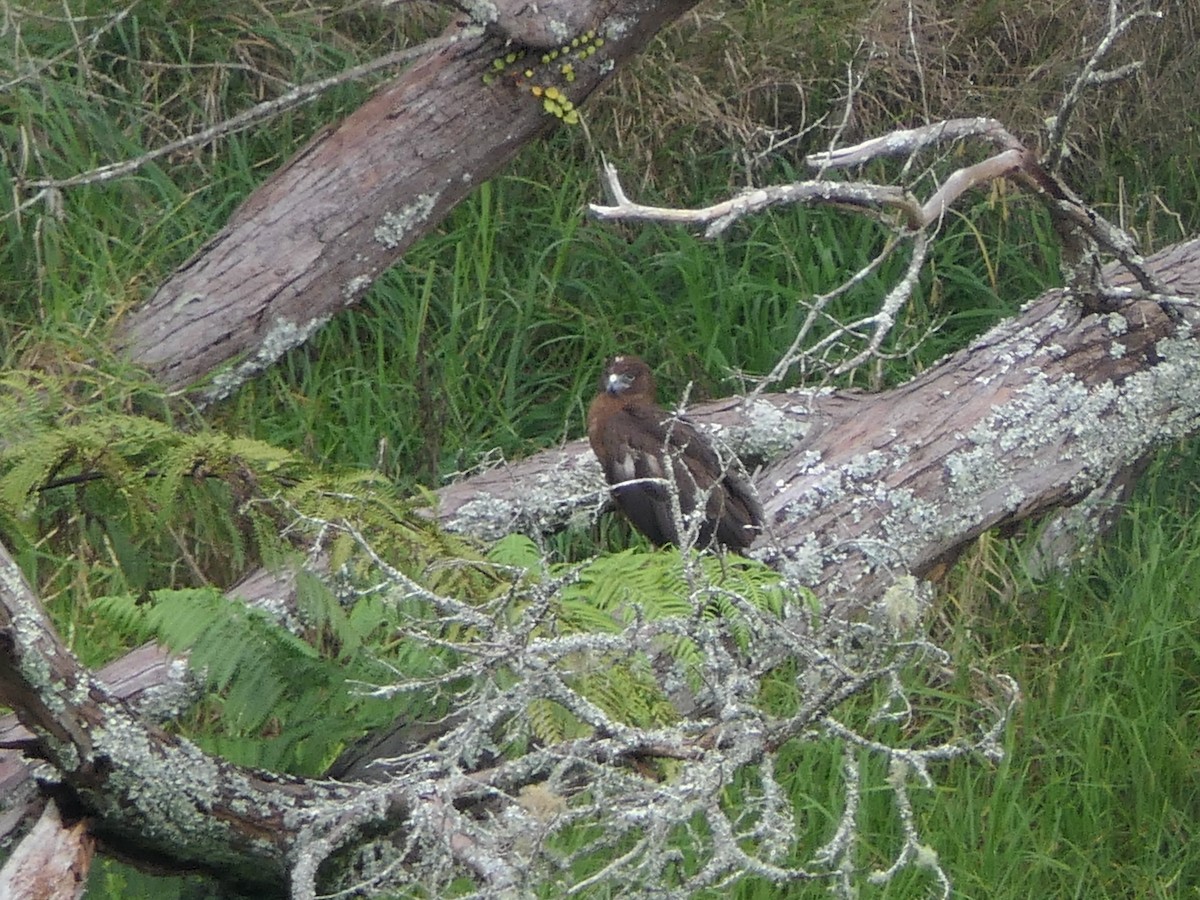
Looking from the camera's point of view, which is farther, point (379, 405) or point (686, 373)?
point (686, 373)

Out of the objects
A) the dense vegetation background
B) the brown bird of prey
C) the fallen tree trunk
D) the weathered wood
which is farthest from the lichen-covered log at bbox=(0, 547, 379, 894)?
the brown bird of prey

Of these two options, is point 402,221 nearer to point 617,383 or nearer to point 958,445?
point 617,383

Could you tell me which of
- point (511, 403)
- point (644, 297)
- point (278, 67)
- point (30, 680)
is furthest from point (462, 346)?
point (30, 680)

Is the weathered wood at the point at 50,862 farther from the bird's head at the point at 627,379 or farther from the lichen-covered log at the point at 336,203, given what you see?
the bird's head at the point at 627,379

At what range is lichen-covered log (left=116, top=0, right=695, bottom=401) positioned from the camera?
13.0 feet

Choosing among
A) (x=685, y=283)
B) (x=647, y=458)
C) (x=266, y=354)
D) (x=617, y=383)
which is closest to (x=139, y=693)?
(x=266, y=354)

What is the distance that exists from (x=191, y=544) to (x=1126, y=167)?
3.10 meters

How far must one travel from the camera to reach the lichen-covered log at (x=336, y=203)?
13.0 ft

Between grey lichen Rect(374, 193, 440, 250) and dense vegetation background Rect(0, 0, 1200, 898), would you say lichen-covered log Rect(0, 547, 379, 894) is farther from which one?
grey lichen Rect(374, 193, 440, 250)

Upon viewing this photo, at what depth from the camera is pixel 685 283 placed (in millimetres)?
4828

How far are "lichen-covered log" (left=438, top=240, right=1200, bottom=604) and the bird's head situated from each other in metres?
0.71

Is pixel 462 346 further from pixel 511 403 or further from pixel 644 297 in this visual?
pixel 644 297

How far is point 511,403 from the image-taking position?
468 cm

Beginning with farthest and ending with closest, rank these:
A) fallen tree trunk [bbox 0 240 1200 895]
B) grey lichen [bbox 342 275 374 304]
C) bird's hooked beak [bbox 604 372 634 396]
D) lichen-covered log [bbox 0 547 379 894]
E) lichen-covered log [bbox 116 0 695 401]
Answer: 1. bird's hooked beak [bbox 604 372 634 396]
2. grey lichen [bbox 342 275 374 304]
3. lichen-covered log [bbox 116 0 695 401]
4. fallen tree trunk [bbox 0 240 1200 895]
5. lichen-covered log [bbox 0 547 379 894]
